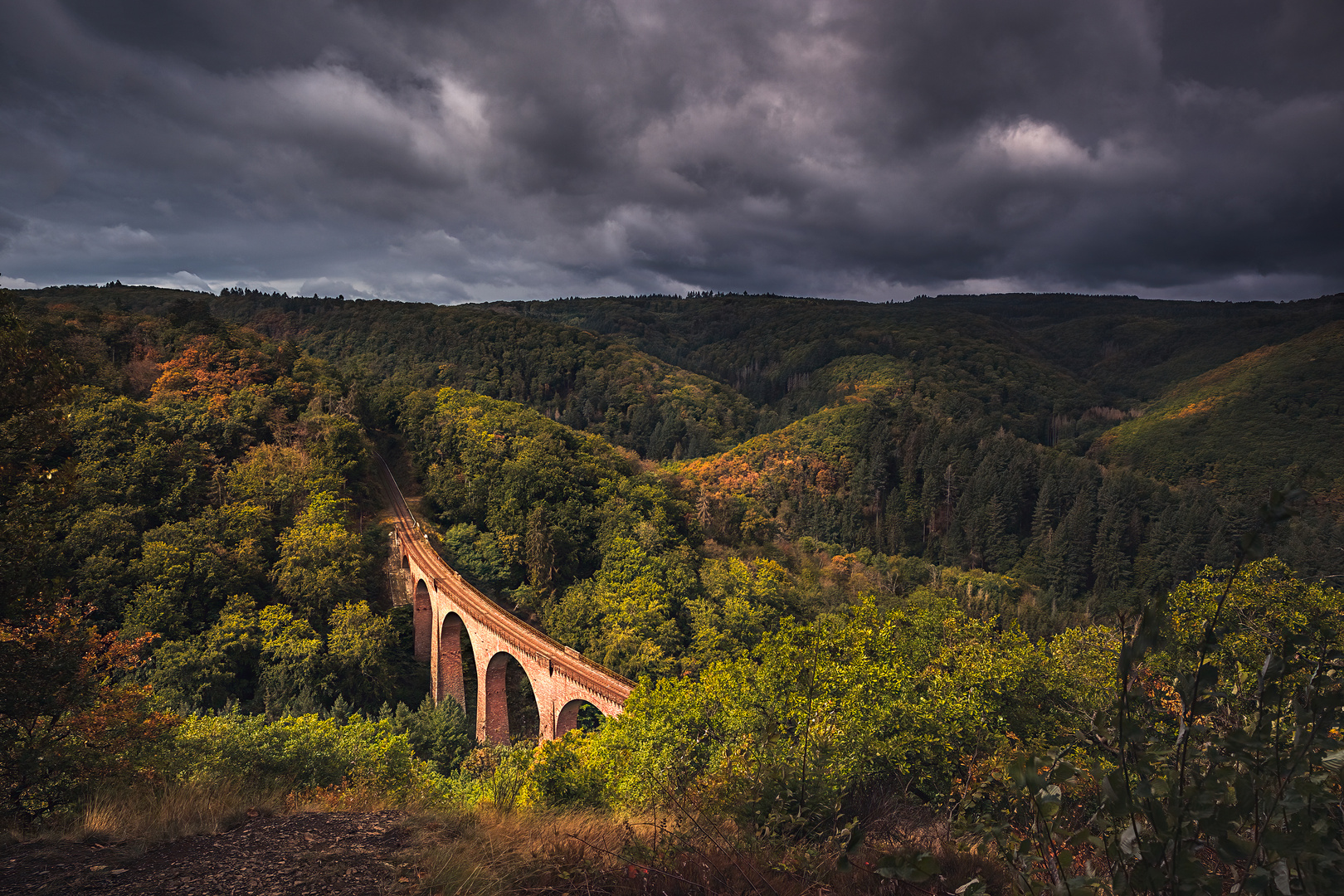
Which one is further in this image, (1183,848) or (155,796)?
(155,796)

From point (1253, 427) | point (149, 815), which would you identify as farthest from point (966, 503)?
point (149, 815)

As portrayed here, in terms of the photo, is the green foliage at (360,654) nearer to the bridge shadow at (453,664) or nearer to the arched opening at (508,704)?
the bridge shadow at (453,664)

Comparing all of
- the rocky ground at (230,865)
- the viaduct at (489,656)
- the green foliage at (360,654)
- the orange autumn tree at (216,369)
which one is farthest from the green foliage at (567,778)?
the orange autumn tree at (216,369)

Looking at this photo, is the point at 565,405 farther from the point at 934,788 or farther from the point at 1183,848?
the point at 1183,848

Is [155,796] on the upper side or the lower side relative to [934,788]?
upper

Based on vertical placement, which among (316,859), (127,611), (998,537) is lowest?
(998,537)

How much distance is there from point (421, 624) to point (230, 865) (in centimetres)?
3285

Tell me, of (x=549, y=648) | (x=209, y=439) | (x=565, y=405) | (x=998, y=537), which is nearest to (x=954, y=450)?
(x=998, y=537)

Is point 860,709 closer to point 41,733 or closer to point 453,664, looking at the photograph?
point 41,733

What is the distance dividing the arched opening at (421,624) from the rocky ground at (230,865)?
31153 mm

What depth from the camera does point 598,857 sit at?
5.46 m

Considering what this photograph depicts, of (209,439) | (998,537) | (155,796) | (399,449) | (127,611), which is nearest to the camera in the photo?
(155,796)

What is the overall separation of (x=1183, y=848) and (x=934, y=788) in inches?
633

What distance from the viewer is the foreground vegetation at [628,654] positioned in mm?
2522
